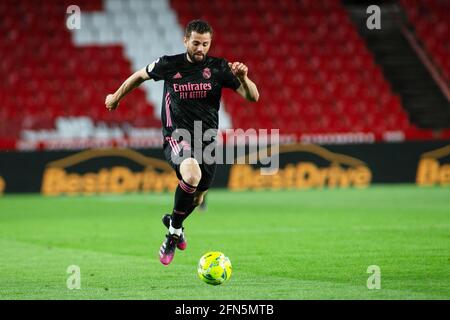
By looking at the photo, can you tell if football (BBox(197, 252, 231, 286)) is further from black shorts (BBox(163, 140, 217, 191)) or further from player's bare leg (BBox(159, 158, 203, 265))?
black shorts (BBox(163, 140, 217, 191))

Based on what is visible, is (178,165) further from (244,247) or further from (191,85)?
(244,247)

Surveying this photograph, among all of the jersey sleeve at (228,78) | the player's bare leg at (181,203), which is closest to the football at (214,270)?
the player's bare leg at (181,203)

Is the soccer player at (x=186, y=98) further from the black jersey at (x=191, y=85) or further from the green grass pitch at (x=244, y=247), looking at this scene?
the green grass pitch at (x=244, y=247)

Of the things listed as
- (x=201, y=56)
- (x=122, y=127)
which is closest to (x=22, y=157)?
(x=122, y=127)

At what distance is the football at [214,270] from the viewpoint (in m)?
7.43

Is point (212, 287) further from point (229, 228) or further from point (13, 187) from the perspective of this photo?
point (13, 187)

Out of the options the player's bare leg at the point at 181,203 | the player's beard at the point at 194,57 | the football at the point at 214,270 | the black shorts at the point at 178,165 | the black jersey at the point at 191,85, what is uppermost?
the player's beard at the point at 194,57

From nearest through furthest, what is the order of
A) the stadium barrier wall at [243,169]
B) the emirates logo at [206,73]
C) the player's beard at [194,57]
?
the player's beard at [194,57], the emirates logo at [206,73], the stadium barrier wall at [243,169]

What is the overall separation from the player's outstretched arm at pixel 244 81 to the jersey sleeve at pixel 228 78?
0.05 m

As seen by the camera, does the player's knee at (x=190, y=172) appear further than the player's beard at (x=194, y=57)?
No

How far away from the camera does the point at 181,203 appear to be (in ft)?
27.9

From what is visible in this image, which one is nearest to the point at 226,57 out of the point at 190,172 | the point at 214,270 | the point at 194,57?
the point at 194,57

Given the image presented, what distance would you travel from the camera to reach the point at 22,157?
19656 millimetres

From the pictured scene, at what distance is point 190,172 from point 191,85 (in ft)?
2.91
